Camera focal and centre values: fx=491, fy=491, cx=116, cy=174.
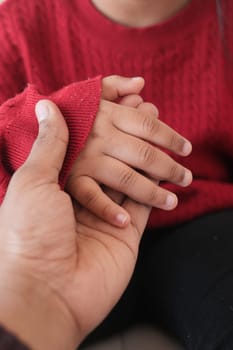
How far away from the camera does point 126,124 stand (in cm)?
50

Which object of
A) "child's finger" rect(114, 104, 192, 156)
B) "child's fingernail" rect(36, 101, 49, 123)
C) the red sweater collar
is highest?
the red sweater collar

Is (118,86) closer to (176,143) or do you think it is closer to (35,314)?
(176,143)

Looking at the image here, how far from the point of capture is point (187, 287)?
54 cm

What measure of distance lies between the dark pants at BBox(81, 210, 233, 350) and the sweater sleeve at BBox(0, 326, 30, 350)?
209mm

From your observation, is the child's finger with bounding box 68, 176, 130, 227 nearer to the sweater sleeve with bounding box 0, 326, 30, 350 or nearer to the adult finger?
the adult finger

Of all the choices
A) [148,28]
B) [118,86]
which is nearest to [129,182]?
[118,86]

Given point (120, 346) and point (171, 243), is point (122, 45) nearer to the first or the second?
point (171, 243)

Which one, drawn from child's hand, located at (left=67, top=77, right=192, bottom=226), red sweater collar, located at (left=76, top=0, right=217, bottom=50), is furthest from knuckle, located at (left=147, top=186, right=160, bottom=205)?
red sweater collar, located at (left=76, top=0, right=217, bottom=50)

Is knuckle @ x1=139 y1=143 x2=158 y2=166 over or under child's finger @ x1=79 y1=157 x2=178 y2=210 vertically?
over

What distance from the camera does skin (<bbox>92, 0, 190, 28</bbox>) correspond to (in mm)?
614

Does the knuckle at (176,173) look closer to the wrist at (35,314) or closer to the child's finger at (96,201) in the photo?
the child's finger at (96,201)

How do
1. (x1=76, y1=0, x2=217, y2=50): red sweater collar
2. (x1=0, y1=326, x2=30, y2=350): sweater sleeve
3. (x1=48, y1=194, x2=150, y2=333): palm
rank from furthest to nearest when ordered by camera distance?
(x1=76, y1=0, x2=217, y2=50): red sweater collar → (x1=48, y1=194, x2=150, y2=333): palm → (x1=0, y1=326, x2=30, y2=350): sweater sleeve

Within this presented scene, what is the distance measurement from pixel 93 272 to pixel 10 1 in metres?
0.38

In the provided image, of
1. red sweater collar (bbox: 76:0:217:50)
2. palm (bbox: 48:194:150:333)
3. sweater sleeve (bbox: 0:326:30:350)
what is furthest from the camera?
red sweater collar (bbox: 76:0:217:50)
